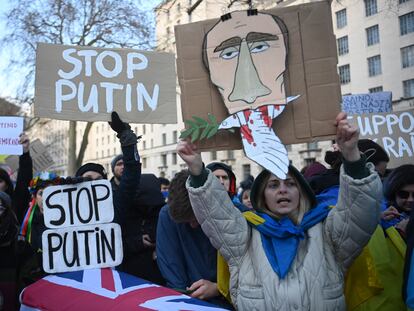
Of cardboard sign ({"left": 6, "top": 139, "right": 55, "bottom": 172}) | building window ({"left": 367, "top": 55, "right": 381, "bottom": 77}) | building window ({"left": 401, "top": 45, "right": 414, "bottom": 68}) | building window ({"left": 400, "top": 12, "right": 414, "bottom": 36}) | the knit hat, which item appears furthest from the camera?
building window ({"left": 367, "top": 55, "right": 381, "bottom": 77})

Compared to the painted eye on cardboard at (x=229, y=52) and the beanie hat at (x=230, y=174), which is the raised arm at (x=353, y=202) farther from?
the beanie hat at (x=230, y=174)

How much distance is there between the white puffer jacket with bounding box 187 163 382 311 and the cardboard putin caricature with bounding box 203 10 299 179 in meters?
0.44

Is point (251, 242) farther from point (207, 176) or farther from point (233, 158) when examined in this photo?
point (233, 158)

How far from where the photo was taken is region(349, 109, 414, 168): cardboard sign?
5.00 m

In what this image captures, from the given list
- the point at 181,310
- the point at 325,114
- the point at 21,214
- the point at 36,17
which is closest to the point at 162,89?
the point at 325,114

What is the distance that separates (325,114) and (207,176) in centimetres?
76

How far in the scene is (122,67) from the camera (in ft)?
10.1

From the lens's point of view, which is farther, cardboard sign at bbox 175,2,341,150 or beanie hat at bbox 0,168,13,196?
beanie hat at bbox 0,168,13,196

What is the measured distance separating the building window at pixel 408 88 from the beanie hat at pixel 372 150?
88.7 ft

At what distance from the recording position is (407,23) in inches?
1102

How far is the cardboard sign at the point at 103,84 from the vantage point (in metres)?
2.90

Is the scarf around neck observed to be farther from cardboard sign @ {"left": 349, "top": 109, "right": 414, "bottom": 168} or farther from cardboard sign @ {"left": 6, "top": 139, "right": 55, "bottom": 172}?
cardboard sign @ {"left": 6, "top": 139, "right": 55, "bottom": 172}

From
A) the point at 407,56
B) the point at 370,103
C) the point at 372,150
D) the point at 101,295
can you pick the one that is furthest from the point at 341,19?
the point at 101,295

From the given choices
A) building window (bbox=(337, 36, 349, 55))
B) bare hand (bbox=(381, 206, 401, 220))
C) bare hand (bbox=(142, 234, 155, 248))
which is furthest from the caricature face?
building window (bbox=(337, 36, 349, 55))
